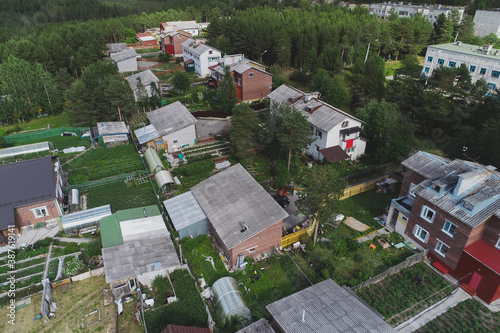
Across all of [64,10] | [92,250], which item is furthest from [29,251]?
[64,10]

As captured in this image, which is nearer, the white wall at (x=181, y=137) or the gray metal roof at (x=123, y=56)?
the white wall at (x=181, y=137)

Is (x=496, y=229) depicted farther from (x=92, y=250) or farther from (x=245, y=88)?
(x=245, y=88)

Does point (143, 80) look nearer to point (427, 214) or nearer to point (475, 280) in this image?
point (427, 214)

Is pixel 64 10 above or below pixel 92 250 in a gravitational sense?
above

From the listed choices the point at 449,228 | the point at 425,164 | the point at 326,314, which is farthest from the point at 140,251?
the point at 425,164

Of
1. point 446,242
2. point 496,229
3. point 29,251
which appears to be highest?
point 496,229

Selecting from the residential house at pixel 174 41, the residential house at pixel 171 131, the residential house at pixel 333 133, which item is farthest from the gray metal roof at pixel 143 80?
the residential house at pixel 174 41

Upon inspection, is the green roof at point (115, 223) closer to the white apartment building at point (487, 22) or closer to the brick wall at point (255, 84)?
the brick wall at point (255, 84)

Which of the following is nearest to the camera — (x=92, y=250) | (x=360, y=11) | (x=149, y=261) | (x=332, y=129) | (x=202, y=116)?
(x=149, y=261)
